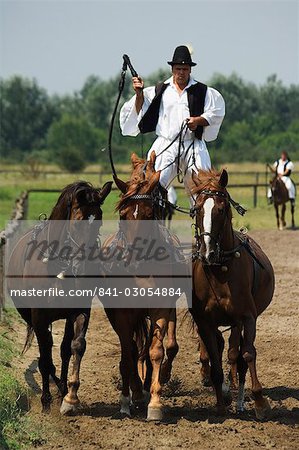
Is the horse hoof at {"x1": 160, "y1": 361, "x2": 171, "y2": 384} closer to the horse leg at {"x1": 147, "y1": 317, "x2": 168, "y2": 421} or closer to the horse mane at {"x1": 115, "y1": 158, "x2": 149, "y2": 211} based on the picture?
the horse leg at {"x1": 147, "y1": 317, "x2": 168, "y2": 421}

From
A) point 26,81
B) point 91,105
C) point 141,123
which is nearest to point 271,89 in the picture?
point 91,105

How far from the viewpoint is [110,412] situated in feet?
24.9

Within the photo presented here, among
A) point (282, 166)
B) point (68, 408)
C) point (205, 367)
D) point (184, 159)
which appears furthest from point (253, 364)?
point (282, 166)

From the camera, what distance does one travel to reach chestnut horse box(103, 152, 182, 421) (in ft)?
23.5

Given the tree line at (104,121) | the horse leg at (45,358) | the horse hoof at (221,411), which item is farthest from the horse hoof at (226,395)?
the tree line at (104,121)

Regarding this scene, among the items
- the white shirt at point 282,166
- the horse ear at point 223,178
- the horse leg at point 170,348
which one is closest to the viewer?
the horse ear at point 223,178

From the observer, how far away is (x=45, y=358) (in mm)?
7832

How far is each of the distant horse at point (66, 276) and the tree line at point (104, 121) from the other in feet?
192

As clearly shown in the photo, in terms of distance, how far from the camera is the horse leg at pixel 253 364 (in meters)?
7.18

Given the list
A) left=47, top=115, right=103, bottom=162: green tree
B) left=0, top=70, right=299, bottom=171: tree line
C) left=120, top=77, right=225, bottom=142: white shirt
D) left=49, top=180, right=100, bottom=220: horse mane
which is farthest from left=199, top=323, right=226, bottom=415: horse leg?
left=47, top=115, right=103, bottom=162: green tree

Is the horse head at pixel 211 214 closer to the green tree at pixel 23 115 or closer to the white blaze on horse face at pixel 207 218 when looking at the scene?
the white blaze on horse face at pixel 207 218

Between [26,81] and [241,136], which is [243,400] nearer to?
[241,136]

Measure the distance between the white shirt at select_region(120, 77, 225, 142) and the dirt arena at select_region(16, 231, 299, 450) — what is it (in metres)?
2.46

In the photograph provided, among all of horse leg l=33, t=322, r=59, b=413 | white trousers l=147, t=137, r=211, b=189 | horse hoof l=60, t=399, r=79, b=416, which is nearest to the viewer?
horse hoof l=60, t=399, r=79, b=416
